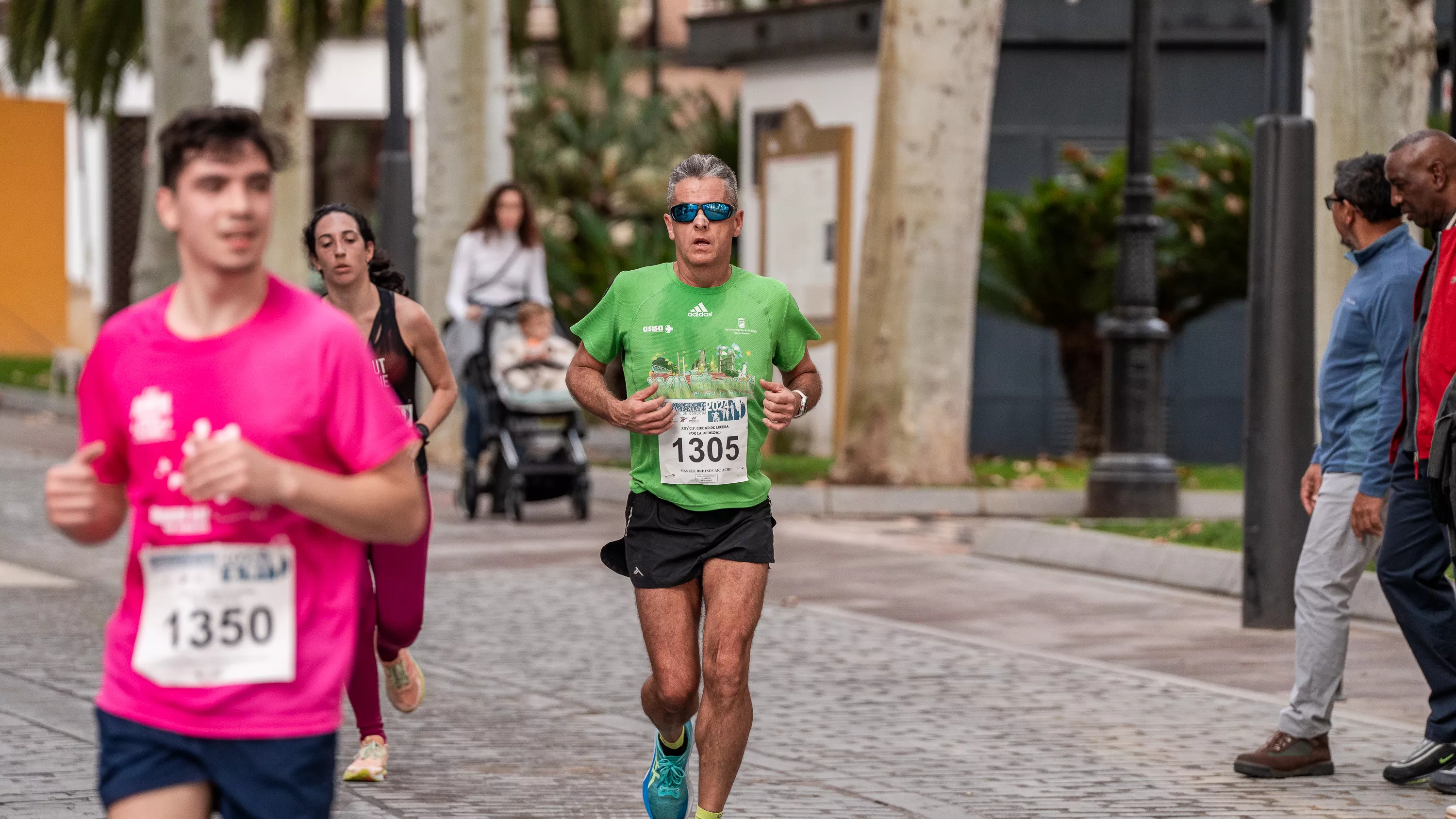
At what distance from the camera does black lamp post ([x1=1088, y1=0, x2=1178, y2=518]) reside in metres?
15.4

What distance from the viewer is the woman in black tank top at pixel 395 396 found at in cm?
678

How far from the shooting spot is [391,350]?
23.2 ft

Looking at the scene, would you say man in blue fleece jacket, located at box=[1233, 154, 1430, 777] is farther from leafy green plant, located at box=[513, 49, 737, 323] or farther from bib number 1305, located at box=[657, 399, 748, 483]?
leafy green plant, located at box=[513, 49, 737, 323]

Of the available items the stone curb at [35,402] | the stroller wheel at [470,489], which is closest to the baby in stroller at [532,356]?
the stroller wheel at [470,489]

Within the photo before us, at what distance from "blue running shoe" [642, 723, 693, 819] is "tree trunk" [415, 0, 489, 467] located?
44.0 feet

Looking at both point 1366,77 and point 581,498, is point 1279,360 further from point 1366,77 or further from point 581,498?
point 581,498

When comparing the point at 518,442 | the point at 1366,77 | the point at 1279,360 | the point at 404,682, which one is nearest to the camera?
the point at 404,682

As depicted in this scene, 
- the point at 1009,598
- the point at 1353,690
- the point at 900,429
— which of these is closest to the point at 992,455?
the point at 900,429

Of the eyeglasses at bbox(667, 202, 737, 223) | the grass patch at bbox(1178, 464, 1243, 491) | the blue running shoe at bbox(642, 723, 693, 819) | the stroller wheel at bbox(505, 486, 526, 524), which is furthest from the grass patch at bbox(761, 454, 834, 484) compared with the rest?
the eyeglasses at bbox(667, 202, 737, 223)

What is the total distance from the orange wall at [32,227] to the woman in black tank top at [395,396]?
31.0 m

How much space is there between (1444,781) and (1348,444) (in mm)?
1104

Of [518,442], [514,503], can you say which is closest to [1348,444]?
[518,442]

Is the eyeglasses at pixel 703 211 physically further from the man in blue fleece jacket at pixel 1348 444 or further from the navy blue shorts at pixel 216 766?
the navy blue shorts at pixel 216 766

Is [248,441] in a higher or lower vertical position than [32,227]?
lower
